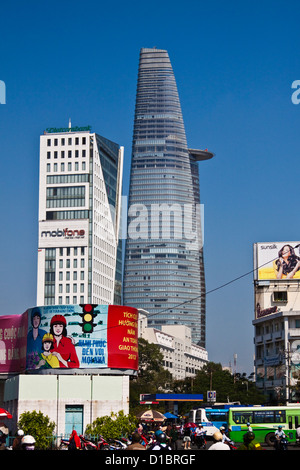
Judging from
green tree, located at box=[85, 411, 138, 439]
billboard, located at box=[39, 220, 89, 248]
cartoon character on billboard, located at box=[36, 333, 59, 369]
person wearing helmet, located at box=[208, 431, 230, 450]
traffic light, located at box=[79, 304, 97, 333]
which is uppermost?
billboard, located at box=[39, 220, 89, 248]

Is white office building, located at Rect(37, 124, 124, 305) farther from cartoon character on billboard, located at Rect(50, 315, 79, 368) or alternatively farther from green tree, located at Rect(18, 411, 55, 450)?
green tree, located at Rect(18, 411, 55, 450)

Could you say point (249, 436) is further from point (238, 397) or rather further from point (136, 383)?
point (136, 383)

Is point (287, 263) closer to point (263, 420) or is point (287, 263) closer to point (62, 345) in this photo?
point (62, 345)

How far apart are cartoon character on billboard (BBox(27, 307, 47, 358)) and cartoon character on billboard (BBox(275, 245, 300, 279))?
60.7 m

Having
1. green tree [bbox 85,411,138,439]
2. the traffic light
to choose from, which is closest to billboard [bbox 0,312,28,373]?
the traffic light

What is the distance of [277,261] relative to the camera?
123 meters

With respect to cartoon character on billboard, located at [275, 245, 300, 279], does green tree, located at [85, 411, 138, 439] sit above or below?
below

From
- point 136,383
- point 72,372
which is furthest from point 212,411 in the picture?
point 136,383

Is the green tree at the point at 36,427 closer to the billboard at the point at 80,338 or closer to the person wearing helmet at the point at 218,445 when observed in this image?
the billboard at the point at 80,338

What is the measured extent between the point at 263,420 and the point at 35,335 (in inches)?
844

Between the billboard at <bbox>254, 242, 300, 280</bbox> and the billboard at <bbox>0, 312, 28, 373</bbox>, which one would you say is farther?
the billboard at <bbox>254, 242, 300, 280</bbox>

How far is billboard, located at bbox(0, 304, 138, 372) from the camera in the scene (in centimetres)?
6706

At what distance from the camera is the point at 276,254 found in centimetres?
12306

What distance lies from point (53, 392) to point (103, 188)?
4994 inches
